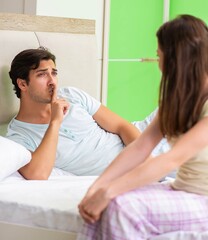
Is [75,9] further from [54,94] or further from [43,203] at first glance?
[43,203]

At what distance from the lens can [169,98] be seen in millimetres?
1854

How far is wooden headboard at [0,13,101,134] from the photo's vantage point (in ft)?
9.84

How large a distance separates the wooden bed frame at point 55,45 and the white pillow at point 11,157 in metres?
0.45

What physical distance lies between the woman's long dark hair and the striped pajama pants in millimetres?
203

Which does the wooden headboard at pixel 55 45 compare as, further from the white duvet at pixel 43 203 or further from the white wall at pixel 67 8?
the white duvet at pixel 43 203

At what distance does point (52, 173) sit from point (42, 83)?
1.39 feet

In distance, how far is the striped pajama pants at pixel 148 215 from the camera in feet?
5.67

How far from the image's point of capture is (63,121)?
113 inches

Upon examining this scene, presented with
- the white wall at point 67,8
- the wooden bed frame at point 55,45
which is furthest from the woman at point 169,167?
the white wall at point 67,8

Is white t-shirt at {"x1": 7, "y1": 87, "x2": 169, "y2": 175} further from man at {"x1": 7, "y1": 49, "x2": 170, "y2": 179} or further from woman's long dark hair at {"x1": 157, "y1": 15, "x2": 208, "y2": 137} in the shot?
woman's long dark hair at {"x1": 157, "y1": 15, "x2": 208, "y2": 137}

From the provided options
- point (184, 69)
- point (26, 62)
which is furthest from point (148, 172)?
point (26, 62)

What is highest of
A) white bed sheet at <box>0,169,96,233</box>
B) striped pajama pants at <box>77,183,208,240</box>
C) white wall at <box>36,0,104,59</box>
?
white wall at <box>36,0,104,59</box>

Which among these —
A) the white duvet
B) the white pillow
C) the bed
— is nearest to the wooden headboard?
the bed

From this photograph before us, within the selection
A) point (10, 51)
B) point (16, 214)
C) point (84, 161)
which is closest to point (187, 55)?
point (16, 214)
